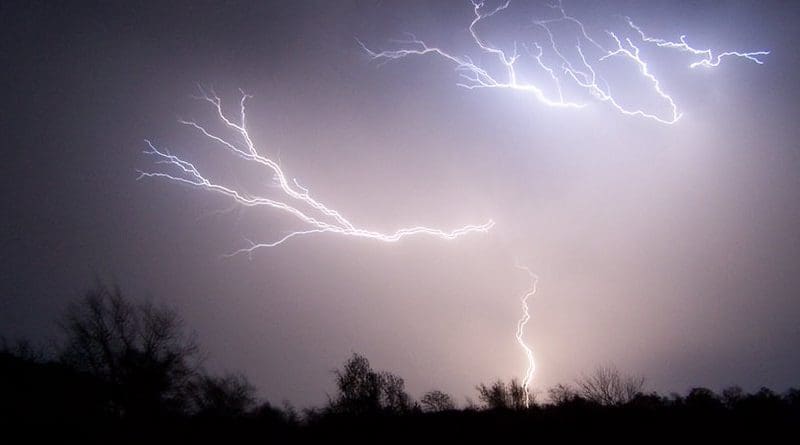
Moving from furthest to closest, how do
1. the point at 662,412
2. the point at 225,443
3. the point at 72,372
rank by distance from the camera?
1. the point at 72,372
2. the point at 662,412
3. the point at 225,443

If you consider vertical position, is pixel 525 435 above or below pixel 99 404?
below

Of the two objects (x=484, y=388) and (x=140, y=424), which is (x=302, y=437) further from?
(x=484, y=388)

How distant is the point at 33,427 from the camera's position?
1034 centimetres

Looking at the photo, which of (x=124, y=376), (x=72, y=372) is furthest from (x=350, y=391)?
(x=72, y=372)

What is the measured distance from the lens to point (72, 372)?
16.8 m

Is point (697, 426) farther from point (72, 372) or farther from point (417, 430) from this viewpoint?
point (72, 372)

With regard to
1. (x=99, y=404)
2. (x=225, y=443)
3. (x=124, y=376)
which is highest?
(x=124, y=376)

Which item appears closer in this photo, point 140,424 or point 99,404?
point 140,424

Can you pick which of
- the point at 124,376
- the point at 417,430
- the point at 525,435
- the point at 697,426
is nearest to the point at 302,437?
the point at 417,430

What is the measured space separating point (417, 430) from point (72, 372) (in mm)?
13926

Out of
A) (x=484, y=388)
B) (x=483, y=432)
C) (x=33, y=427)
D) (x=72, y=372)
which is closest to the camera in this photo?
(x=33, y=427)

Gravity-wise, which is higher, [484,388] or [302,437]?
[484,388]

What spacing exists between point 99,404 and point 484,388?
95.1ft

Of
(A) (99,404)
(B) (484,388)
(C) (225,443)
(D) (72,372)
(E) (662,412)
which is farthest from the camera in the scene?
(B) (484,388)
